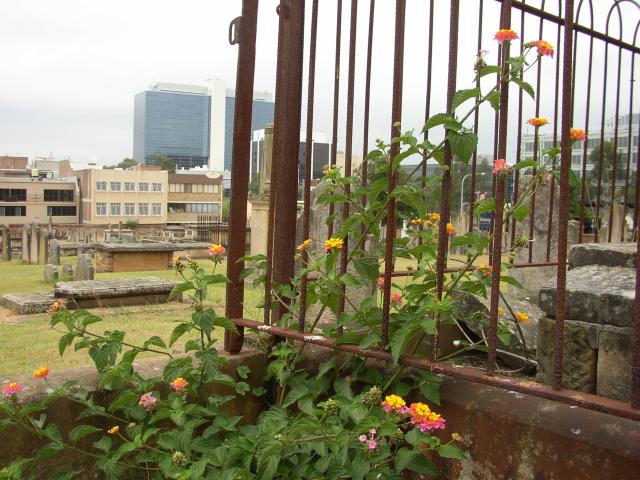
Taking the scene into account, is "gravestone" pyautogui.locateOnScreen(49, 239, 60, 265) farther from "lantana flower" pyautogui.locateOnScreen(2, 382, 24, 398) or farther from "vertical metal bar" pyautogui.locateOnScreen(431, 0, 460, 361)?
"vertical metal bar" pyautogui.locateOnScreen(431, 0, 460, 361)

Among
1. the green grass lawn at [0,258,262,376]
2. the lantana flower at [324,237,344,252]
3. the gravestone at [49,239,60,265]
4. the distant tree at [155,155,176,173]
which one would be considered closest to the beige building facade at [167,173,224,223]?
the distant tree at [155,155,176,173]

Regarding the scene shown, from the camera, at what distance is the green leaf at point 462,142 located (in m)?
1.63

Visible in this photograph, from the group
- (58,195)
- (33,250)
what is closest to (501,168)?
(33,250)

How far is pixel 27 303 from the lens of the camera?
8.88m

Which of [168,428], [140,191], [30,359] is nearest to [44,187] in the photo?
[140,191]

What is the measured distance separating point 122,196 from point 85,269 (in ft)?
192

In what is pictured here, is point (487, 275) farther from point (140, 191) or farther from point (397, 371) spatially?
point (140, 191)

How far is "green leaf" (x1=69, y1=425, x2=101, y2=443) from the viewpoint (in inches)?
68.9

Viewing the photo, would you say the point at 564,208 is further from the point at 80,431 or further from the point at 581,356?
the point at 80,431

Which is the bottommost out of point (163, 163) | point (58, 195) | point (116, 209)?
point (116, 209)

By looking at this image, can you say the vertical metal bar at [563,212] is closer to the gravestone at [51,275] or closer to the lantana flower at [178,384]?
the lantana flower at [178,384]

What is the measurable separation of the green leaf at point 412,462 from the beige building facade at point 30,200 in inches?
2541

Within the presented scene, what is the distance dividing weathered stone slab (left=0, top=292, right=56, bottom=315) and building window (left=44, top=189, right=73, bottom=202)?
2353 inches

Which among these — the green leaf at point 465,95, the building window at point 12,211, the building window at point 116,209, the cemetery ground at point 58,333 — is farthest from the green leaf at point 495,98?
the building window at point 116,209
